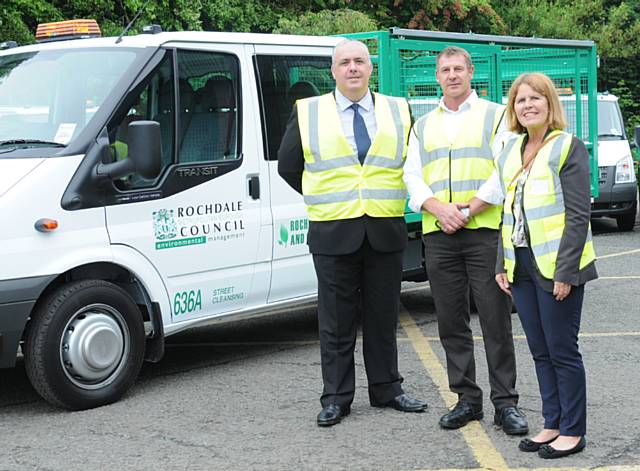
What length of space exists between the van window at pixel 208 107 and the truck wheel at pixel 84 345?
101 centimetres

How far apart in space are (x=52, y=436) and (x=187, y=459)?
34.6 inches

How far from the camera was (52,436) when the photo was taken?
18.7 ft

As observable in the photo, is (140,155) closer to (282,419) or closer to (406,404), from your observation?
(282,419)

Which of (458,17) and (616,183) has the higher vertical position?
(458,17)

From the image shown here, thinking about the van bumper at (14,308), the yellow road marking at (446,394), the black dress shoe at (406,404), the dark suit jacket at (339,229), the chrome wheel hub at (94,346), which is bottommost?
the yellow road marking at (446,394)

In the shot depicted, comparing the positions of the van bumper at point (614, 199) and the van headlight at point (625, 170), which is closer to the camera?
the van bumper at point (614, 199)

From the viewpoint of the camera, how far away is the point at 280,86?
7297mm

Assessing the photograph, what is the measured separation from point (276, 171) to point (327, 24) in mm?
10039

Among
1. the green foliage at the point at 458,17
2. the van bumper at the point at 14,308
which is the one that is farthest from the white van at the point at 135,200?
the green foliage at the point at 458,17

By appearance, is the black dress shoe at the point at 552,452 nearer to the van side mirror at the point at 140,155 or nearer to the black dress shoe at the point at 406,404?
the black dress shoe at the point at 406,404

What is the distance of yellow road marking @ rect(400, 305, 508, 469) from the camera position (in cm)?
511

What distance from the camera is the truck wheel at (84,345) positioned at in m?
5.96

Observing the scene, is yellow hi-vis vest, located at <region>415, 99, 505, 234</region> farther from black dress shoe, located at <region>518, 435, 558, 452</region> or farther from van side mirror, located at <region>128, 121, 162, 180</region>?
van side mirror, located at <region>128, 121, 162, 180</region>

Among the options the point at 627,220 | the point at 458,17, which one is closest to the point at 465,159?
the point at 627,220
